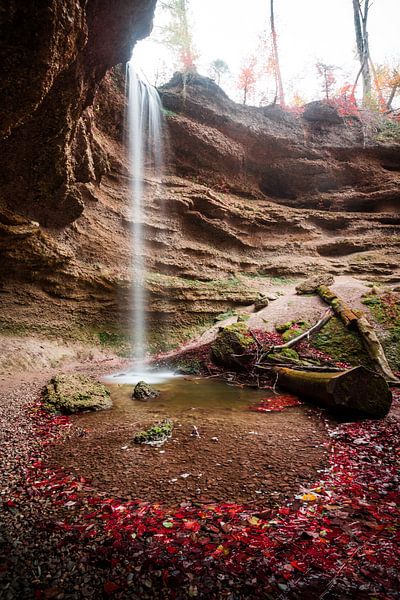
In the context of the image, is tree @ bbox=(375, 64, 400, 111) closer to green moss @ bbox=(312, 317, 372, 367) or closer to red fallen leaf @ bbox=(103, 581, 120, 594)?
green moss @ bbox=(312, 317, 372, 367)

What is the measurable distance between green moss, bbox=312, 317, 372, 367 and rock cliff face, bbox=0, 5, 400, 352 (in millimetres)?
5348

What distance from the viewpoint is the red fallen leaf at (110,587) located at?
1.86m

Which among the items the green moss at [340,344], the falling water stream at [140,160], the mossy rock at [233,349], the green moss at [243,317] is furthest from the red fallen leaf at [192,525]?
the falling water stream at [140,160]

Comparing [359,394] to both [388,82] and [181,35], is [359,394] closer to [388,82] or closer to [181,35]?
[181,35]

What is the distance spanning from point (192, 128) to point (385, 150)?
14.1 m

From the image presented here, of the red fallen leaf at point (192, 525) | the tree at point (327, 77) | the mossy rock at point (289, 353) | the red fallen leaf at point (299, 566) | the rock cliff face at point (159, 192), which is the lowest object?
the mossy rock at point (289, 353)

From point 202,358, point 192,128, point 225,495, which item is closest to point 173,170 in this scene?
point 192,128

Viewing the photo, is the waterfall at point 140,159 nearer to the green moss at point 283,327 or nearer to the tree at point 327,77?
the green moss at point 283,327

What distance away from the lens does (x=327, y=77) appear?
80.4ft

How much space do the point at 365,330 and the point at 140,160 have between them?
14613mm

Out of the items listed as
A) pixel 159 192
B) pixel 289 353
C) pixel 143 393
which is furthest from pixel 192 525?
pixel 159 192

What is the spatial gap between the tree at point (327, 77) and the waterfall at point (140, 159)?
1521 centimetres

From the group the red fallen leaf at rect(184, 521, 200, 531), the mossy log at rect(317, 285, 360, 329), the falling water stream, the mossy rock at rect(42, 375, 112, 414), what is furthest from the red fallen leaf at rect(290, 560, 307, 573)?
the falling water stream

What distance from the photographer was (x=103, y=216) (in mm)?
14414
